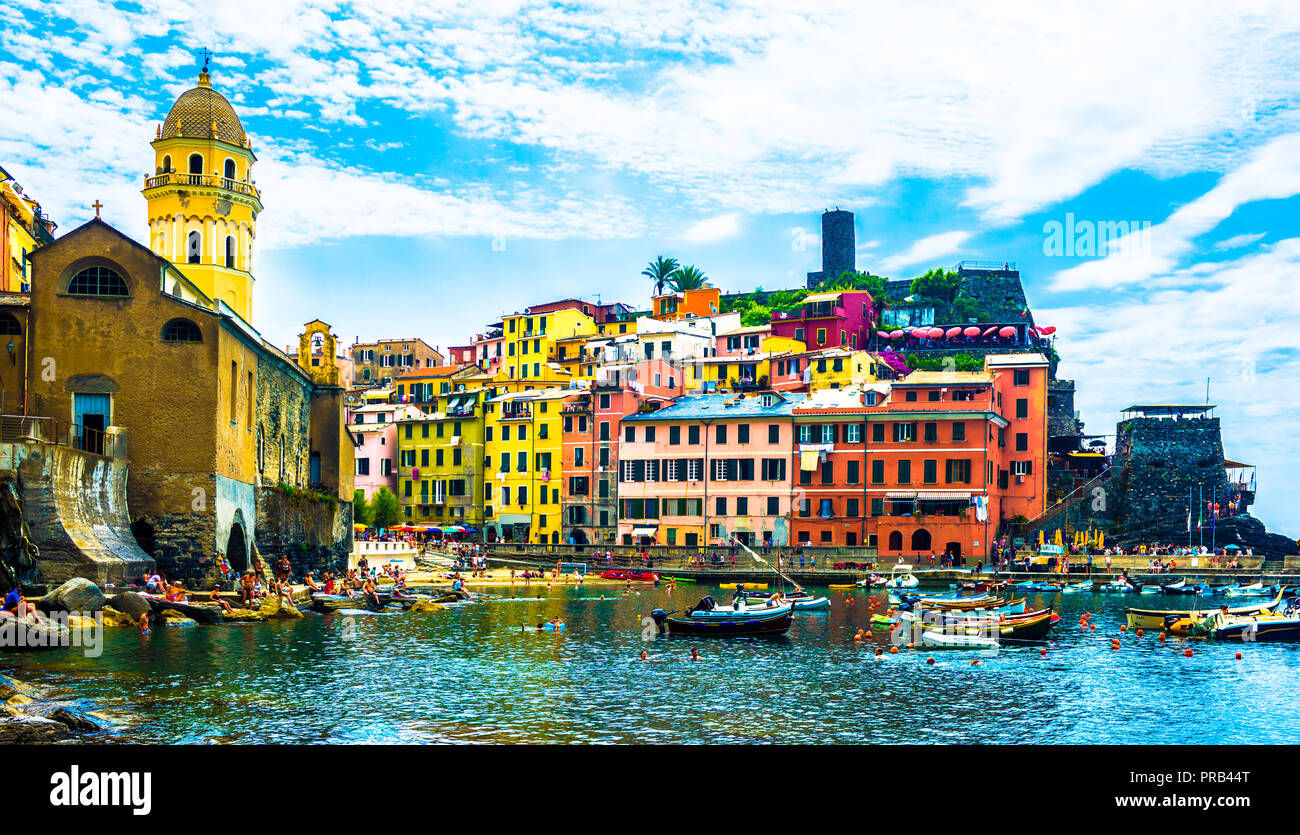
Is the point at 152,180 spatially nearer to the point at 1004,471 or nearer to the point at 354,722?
the point at 354,722

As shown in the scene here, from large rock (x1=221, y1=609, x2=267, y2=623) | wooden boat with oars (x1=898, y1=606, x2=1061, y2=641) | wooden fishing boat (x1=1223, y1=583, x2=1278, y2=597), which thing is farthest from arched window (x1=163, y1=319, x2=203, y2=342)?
wooden fishing boat (x1=1223, y1=583, x2=1278, y2=597)

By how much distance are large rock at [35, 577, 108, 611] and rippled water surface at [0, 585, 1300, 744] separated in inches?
57.1

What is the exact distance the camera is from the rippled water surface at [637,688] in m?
26.6

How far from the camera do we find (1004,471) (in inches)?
3452

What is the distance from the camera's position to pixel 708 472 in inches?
3492

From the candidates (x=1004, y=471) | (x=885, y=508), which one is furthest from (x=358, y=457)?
(x=1004, y=471)

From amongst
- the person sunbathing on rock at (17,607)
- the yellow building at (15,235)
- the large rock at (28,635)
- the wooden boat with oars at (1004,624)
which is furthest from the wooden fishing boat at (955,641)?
the yellow building at (15,235)

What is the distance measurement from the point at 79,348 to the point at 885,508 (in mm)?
55441

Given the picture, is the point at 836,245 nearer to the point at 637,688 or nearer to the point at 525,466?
the point at 525,466

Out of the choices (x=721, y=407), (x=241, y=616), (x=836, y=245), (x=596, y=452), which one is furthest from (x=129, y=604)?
(x=836, y=245)

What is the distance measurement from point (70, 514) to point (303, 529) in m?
24.1

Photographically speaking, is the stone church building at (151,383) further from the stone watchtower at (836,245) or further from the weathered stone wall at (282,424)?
the stone watchtower at (836,245)

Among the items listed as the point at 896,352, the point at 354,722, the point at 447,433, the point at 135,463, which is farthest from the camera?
the point at 896,352

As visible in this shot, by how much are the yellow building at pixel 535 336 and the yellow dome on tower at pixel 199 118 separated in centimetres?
5205
